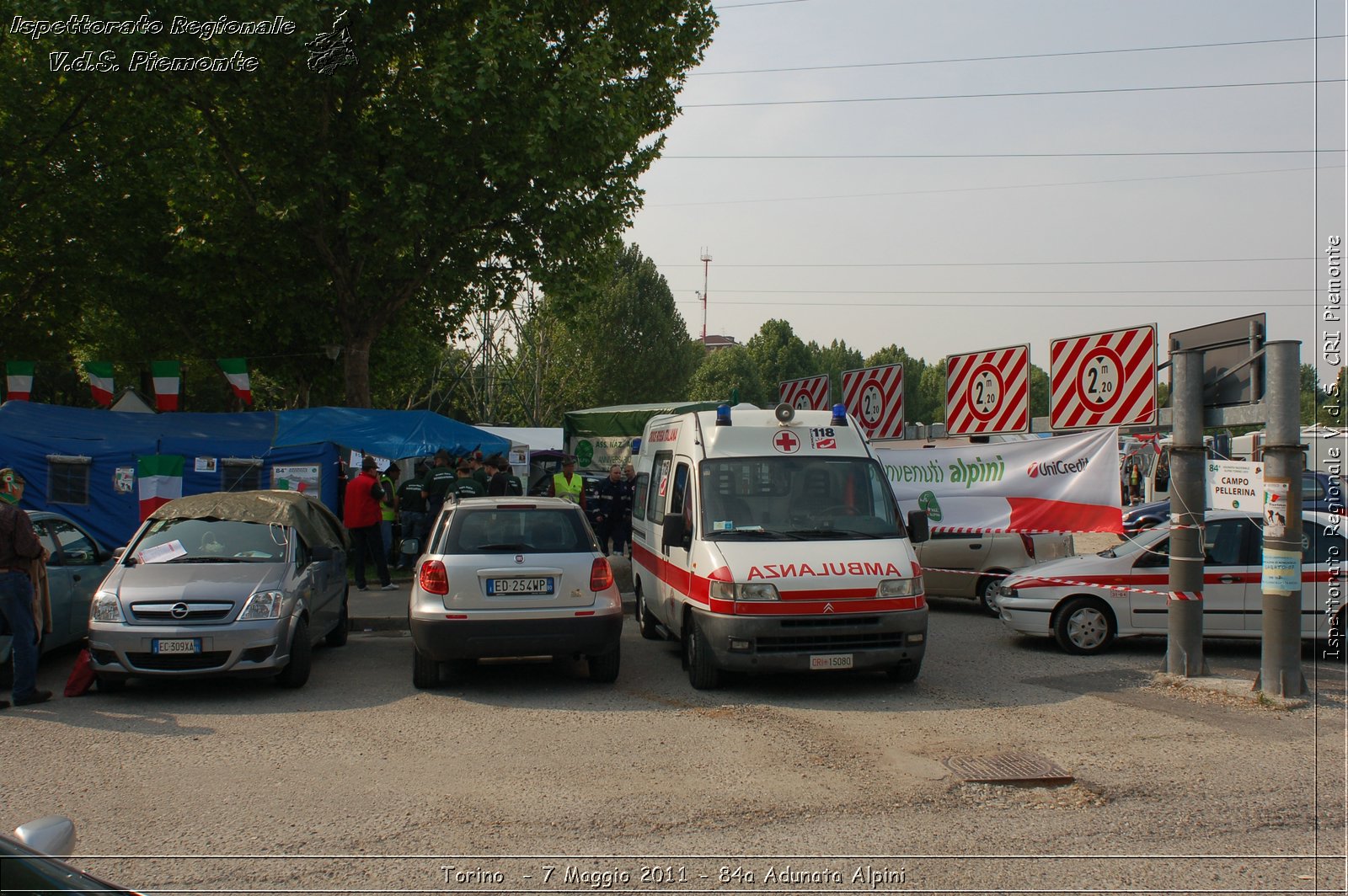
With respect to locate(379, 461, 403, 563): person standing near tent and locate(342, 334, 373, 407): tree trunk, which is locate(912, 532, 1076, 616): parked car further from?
locate(342, 334, 373, 407): tree trunk

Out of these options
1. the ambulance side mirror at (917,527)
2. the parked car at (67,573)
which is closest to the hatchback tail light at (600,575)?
the ambulance side mirror at (917,527)

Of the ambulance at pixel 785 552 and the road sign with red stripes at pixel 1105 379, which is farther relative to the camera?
the road sign with red stripes at pixel 1105 379

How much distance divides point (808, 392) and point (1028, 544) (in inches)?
263

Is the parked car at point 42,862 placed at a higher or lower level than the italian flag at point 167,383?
lower

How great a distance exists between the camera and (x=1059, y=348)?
14000 mm

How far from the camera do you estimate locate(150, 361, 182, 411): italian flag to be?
21219 millimetres

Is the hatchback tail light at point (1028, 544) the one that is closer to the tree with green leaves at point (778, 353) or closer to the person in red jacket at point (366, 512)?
the person in red jacket at point (366, 512)

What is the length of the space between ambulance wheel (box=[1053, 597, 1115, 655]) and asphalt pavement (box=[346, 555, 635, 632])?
226 inches

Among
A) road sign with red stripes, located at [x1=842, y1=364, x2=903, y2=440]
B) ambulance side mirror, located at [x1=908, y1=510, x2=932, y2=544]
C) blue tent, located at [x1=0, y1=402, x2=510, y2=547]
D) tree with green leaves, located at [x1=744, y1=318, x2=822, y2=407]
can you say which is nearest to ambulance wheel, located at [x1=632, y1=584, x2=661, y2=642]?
ambulance side mirror, located at [x1=908, y1=510, x2=932, y2=544]

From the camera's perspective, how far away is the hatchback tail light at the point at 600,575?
9.25 metres

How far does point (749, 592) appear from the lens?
8898 mm

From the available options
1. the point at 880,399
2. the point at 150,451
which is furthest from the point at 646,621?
the point at 150,451

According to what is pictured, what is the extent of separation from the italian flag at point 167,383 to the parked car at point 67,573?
1117 cm

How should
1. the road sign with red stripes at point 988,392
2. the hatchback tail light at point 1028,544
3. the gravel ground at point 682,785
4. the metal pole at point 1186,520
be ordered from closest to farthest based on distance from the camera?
the gravel ground at point 682,785
the metal pole at point 1186,520
the hatchback tail light at point 1028,544
the road sign with red stripes at point 988,392
